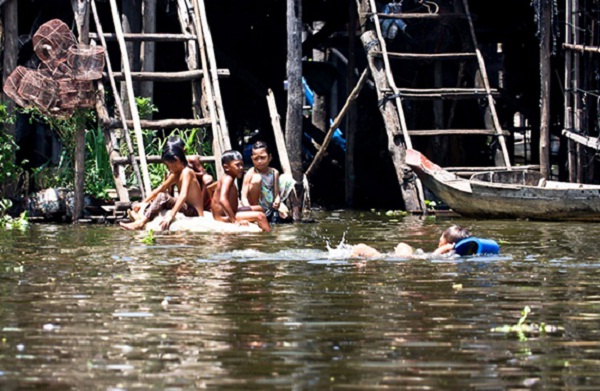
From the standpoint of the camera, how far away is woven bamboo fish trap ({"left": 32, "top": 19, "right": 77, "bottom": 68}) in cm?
1449

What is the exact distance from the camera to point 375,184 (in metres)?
20.0

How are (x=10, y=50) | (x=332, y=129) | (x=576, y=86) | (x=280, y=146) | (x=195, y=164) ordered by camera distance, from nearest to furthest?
(x=195, y=164), (x=10, y=50), (x=280, y=146), (x=576, y=86), (x=332, y=129)

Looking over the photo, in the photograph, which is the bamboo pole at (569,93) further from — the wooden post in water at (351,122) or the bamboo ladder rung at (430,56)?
the wooden post in water at (351,122)

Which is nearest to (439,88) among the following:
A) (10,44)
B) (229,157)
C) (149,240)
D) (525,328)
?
(229,157)

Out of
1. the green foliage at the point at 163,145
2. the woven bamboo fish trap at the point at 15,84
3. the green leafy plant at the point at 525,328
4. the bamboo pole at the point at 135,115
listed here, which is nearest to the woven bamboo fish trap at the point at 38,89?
the woven bamboo fish trap at the point at 15,84

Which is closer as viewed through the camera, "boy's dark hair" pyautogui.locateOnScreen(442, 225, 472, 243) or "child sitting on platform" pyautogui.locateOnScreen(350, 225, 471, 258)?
"child sitting on platform" pyautogui.locateOnScreen(350, 225, 471, 258)

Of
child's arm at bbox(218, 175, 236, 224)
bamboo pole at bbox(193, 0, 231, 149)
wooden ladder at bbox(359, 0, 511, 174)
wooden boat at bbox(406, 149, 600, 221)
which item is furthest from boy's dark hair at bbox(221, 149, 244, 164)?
wooden ladder at bbox(359, 0, 511, 174)

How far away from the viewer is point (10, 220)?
14.1m

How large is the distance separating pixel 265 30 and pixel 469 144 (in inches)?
152

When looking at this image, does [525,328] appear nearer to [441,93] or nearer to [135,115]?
[135,115]

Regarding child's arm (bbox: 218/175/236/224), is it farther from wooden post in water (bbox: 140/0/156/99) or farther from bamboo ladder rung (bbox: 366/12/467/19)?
bamboo ladder rung (bbox: 366/12/467/19)

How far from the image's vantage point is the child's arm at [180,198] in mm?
13328

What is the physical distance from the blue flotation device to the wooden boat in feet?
14.2

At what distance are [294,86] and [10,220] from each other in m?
4.44
